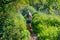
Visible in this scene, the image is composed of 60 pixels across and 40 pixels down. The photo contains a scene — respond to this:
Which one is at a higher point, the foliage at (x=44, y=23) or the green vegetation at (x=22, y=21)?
the green vegetation at (x=22, y=21)

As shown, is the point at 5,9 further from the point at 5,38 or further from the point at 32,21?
the point at 32,21

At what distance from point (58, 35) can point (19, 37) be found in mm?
1309

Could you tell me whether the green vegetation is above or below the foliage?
above

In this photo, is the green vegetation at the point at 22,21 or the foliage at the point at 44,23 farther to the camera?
the foliage at the point at 44,23

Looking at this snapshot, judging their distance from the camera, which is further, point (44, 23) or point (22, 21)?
point (44, 23)

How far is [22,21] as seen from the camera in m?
6.69

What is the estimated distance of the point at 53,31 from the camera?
20.0 ft

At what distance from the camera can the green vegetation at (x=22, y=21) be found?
3.31 m

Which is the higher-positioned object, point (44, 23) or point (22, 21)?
point (22, 21)

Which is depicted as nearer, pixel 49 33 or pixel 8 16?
pixel 8 16

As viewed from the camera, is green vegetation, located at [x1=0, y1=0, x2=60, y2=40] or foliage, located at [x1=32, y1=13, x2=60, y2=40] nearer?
green vegetation, located at [x1=0, y1=0, x2=60, y2=40]

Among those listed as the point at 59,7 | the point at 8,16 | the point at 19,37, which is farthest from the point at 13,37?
the point at 59,7

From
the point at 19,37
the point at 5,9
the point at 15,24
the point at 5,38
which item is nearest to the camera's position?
the point at 5,9

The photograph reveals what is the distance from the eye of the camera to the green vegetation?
3312 millimetres
